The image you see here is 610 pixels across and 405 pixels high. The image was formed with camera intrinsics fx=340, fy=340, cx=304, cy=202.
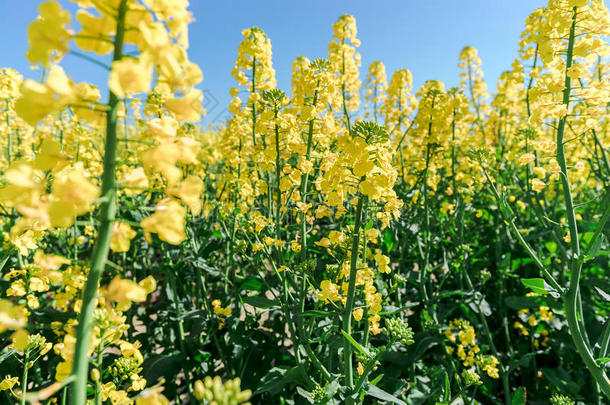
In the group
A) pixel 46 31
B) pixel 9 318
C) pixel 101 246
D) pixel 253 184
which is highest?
pixel 253 184

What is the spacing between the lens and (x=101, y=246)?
0.77 metres

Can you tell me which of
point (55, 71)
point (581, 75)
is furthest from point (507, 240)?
point (55, 71)

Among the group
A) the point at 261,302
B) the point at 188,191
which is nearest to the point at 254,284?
the point at 261,302

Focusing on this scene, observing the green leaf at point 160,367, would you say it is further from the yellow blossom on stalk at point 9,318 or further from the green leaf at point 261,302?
the yellow blossom on stalk at point 9,318

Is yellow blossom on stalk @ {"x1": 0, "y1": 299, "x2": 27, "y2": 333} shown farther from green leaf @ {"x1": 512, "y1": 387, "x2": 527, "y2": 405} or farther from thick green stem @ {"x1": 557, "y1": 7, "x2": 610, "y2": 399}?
green leaf @ {"x1": 512, "y1": 387, "x2": 527, "y2": 405}

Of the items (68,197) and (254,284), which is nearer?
(68,197)

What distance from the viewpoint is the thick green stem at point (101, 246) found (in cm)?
75

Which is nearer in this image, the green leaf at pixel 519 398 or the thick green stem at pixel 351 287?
the thick green stem at pixel 351 287

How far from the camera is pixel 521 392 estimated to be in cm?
249

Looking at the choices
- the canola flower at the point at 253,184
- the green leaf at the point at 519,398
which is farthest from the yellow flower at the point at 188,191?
the green leaf at the point at 519,398

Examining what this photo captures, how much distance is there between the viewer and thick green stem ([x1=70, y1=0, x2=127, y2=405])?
0.75 m

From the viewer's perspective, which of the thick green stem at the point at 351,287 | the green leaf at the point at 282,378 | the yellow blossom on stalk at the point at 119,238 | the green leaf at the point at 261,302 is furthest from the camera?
the green leaf at the point at 261,302

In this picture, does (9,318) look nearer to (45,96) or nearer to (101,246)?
(101,246)

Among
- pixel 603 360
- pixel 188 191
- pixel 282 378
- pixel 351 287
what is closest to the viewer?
pixel 188 191
